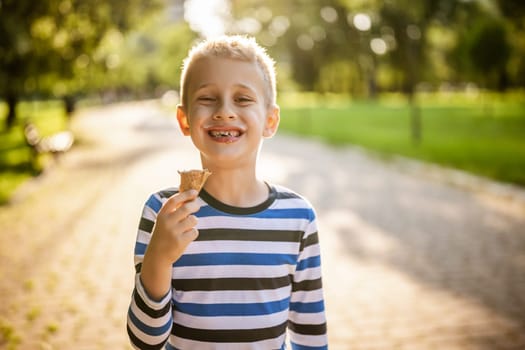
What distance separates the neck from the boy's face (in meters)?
0.04

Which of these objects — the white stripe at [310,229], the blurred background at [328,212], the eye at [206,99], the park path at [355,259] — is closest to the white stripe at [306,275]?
the white stripe at [310,229]

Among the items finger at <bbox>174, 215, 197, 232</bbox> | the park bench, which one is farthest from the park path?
finger at <bbox>174, 215, 197, 232</bbox>

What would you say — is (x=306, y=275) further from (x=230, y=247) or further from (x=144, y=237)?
(x=144, y=237)

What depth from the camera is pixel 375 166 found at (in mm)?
12977

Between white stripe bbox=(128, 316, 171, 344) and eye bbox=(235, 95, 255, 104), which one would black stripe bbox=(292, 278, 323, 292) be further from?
eye bbox=(235, 95, 255, 104)

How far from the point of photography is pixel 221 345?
5.41 feet

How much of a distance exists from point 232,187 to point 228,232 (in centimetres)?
16

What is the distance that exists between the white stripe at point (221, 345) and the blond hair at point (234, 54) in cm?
79

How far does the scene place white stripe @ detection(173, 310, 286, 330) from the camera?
1645 millimetres

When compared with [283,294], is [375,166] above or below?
below

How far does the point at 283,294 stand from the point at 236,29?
30283 mm

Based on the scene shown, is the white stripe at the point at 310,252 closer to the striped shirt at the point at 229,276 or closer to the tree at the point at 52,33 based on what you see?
the striped shirt at the point at 229,276

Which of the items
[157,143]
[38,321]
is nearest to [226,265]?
[38,321]

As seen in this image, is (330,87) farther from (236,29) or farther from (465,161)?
(465,161)
